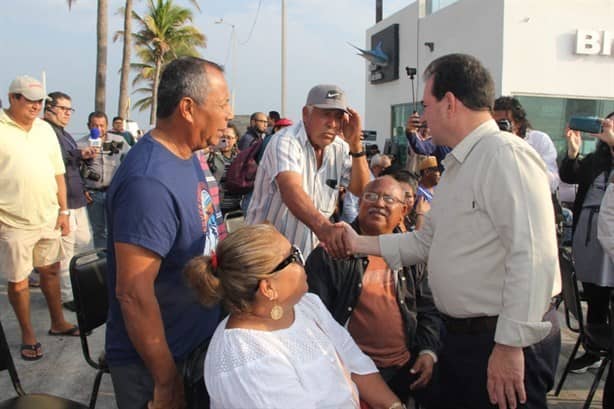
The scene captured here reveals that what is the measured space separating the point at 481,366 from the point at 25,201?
3.29 m

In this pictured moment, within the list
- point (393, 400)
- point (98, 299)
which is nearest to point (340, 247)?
point (393, 400)

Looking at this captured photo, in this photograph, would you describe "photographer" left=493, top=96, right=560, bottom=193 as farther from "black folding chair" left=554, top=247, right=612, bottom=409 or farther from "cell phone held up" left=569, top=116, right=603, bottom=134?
"black folding chair" left=554, top=247, right=612, bottom=409

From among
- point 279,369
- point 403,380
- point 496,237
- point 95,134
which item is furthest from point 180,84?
point 95,134

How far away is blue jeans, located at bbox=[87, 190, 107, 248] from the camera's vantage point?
596cm

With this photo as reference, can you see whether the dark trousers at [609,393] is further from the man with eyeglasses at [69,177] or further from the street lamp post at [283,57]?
the street lamp post at [283,57]

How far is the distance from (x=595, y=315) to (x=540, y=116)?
9.13 metres

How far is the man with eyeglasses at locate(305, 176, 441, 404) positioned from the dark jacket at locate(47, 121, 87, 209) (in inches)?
124

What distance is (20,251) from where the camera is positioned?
3725 mm

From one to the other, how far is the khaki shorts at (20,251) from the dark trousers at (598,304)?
3.99 m

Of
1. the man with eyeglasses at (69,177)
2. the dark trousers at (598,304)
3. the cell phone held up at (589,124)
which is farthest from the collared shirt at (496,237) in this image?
the man with eyeglasses at (69,177)

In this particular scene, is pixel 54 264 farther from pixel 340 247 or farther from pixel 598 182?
pixel 598 182

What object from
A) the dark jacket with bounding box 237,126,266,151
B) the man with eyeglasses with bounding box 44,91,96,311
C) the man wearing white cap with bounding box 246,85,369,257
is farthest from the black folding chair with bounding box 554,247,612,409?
the dark jacket with bounding box 237,126,266,151

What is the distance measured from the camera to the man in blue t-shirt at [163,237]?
1.60 meters

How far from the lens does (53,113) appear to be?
492 centimetres
